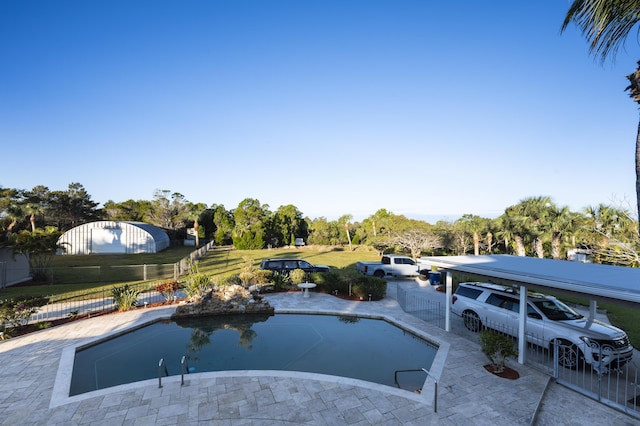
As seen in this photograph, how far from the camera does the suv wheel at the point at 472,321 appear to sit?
1057cm

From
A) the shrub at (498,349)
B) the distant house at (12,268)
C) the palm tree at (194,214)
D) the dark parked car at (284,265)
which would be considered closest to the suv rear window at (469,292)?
the shrub at (498,349)

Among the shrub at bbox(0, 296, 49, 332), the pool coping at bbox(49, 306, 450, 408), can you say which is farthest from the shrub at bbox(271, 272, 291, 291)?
the shrub at bbox(0, 296, 49, 332)

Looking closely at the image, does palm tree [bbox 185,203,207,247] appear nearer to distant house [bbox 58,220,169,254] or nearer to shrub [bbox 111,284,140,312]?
distant house [bbox 58,220,169,254]

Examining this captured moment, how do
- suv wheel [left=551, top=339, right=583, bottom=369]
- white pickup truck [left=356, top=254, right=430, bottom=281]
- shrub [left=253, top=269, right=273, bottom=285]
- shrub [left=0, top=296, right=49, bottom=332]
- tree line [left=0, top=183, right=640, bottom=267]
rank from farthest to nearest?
tree line [left=0, top=183, right=640, bottom=267] < white pickup truck [left=356, top=254, right=430, bottom=281] < shrub [left=253, top=269, right=273, bottom=285] < shrub [left=0, top=296, right=49, bottom=332] < suv wheel [left=551, top=339, right=583, bottom=369]

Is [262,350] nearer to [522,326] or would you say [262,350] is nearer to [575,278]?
[522,326]

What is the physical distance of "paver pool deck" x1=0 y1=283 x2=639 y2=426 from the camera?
18.9ft

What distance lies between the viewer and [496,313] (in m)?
9.91

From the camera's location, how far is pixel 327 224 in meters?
59.3

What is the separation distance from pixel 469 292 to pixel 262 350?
292 inches

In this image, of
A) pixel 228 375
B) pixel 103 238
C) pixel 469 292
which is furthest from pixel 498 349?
pixel 103 238

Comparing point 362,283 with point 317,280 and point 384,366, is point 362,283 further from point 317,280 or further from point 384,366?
point 384,366

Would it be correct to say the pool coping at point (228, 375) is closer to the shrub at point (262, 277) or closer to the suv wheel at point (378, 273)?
the shrub at point (262, 277)

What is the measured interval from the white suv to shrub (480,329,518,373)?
1018 millimetres

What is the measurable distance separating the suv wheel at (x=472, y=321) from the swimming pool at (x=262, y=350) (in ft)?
6.54
